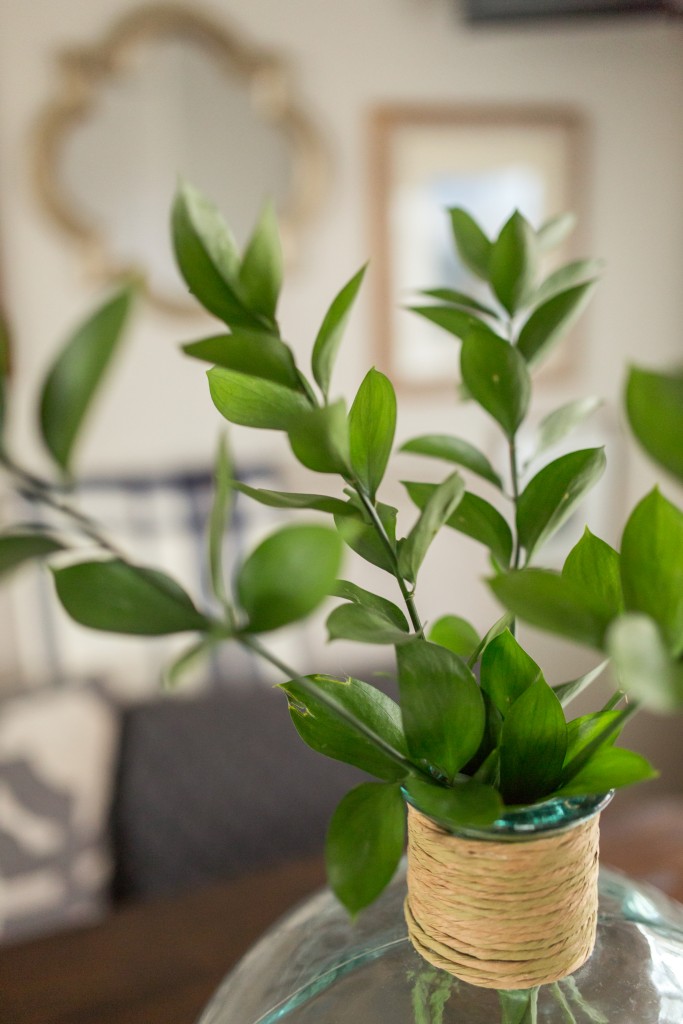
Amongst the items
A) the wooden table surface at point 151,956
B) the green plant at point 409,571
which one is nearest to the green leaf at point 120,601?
the green plant at point 409,571

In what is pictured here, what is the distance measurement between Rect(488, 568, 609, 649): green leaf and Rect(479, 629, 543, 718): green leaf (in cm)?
9

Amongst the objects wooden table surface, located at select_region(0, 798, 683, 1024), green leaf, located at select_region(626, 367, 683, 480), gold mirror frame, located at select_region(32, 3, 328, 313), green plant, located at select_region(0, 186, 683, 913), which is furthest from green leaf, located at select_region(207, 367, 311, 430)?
gold mirror frame, located at select_region(32, 3, 328, 313)

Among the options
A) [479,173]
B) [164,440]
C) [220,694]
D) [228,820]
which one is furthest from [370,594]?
[479,173]

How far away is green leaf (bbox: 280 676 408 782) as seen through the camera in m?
0.28

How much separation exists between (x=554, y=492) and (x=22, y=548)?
178mm

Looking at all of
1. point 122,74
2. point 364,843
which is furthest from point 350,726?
point 122,74

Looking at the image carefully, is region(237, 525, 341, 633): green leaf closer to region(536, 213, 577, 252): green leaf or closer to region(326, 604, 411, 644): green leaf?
region(326, 604, 411, 644): green leaf

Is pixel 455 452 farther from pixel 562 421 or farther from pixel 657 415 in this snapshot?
pixel 657 415

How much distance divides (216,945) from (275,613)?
0.48 meters

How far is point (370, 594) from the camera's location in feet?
0.95

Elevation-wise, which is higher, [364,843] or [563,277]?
[563,277]

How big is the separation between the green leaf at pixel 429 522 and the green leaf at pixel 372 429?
0.8 inches

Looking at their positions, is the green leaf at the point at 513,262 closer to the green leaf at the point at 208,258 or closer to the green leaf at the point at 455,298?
the green leaf at the point at 455,298

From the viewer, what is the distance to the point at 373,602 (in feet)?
0.94
